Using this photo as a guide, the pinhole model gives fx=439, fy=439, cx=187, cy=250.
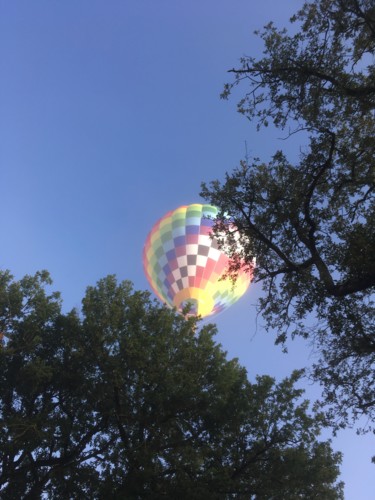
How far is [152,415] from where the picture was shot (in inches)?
570

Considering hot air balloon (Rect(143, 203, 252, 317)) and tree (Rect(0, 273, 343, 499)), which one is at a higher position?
hot air balloon (Rect(143, 203, 252, 317))

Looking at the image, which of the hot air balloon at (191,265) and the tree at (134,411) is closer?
the tree at (134,411)

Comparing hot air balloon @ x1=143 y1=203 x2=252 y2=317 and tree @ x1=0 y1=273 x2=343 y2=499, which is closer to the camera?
tree @ x1=0 y1=273 x2=343 y2=499

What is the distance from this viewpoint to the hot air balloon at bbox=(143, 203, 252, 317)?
1101 inches

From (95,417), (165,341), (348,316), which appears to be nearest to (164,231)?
(165,341)

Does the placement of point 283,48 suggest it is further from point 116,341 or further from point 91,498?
point 91,498

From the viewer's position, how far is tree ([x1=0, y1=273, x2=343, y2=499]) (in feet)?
43.8

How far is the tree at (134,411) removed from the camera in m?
13.4

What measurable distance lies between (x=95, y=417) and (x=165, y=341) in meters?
3.48

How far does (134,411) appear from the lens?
1476 centimetres

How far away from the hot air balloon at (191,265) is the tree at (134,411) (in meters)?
11.3

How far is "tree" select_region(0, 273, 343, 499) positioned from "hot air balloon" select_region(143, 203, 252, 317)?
11.3 metres

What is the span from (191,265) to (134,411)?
559 inches

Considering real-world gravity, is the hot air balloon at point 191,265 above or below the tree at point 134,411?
above
